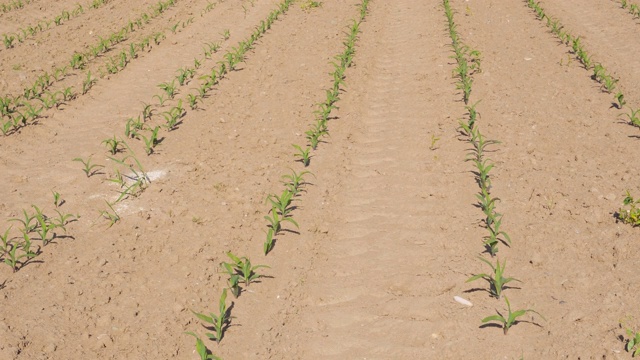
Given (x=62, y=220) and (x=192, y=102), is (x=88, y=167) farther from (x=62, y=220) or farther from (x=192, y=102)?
(x=192, y=102)

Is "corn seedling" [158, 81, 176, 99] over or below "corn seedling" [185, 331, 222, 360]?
below

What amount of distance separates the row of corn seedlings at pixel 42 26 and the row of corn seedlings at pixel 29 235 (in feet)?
19.1

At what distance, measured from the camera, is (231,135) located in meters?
6.17

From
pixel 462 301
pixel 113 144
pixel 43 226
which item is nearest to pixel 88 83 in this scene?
pixel 113 144

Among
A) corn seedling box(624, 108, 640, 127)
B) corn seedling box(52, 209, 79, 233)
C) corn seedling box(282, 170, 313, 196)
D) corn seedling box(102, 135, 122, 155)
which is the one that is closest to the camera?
corn seedling box(52, 209, 79, 233)

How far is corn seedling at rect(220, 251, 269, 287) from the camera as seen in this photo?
396 cm

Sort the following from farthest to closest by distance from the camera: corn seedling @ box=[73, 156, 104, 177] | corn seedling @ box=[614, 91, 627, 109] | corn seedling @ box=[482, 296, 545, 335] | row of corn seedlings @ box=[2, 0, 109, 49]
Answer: row of corn seedlings @ box=[2, 0, 109, 49] < corn seedling @ box=[614, 91, 627, 109] < corn seedling @ box=[73, 156, 104, 177] < corn seedling @ box=[482, 296, 545, 335]

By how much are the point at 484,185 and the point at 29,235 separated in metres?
4.01

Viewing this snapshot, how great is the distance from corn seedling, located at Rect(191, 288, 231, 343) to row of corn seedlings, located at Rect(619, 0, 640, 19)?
33.1ft

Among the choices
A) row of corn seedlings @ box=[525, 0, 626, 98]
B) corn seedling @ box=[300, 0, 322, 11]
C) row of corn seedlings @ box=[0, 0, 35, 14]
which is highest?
row of corn seedlings @ box=[525, 0, 626, 98]

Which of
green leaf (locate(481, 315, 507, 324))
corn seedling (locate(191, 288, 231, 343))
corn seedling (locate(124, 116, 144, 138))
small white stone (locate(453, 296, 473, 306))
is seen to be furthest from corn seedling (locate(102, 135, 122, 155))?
green leaf (locate(481, 315, 507, 324))

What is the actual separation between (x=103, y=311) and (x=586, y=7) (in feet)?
37.2

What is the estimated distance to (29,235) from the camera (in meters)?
4.50

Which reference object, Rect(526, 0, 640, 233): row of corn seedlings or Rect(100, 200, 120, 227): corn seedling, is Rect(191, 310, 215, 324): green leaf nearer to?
Rect(100, 200, 120, 227): corn seedling
